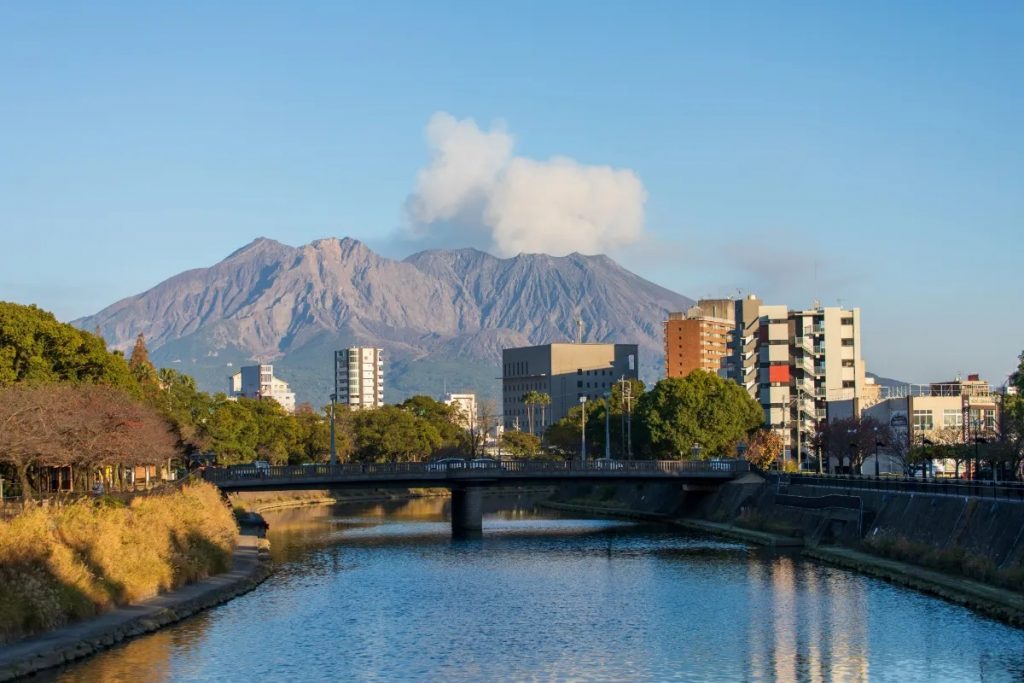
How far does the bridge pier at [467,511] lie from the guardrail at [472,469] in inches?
76.5

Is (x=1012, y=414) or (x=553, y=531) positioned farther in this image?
(x=553, y=531)

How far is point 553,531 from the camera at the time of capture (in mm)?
124312

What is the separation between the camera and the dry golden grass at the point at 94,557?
175ft

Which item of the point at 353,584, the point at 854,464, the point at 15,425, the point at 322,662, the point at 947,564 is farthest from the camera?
the point at 854,464

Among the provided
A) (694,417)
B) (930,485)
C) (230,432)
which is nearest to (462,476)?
(694,417)

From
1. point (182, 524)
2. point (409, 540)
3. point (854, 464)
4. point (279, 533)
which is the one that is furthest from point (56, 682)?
point (854, 464)

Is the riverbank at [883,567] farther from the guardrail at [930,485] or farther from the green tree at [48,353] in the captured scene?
the green tree at [48,353]

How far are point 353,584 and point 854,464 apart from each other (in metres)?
90.7

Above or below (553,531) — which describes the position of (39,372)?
above

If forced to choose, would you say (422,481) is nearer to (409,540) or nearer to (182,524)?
(409,540)

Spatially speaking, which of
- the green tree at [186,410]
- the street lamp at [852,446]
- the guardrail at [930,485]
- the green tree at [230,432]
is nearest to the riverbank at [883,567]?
the guardrail at [930,485]

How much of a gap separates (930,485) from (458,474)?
46.5m

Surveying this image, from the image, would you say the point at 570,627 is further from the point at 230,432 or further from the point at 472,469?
the point at 230,432

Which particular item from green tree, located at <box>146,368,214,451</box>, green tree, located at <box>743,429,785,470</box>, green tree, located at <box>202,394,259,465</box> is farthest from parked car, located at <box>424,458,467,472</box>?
green tree, located at <box>743,429,785,470</box>
